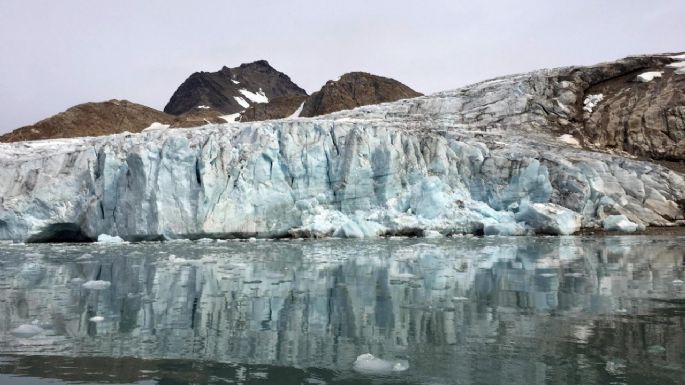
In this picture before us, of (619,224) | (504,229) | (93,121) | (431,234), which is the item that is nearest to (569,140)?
(619,224)

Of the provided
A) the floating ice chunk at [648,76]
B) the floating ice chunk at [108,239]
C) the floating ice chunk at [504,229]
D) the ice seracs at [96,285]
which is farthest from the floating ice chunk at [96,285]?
the floating ice chunk at [648,76]

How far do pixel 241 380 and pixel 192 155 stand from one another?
Answer: 716 inches

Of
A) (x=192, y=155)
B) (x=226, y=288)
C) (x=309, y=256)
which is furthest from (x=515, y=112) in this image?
(x=226, y=288)

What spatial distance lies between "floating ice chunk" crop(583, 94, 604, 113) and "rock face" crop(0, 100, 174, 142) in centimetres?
3904

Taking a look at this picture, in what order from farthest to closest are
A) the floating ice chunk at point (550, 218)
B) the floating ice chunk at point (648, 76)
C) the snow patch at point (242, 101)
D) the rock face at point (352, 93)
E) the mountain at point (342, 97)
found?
the snow patch at point (242, 101) < the mountain at point (342, 97) < the rock face at point (352, 93) < the floating ice chunk at point (648, 76) < the floating ice chunk at point (550, 218)

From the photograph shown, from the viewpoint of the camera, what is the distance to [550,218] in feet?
60.3

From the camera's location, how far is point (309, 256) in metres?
12.7

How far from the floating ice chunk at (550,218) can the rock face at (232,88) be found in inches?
2635

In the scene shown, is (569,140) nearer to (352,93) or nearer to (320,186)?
(320,186)

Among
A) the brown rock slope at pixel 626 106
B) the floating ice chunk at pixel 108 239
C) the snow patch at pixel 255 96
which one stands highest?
the snow patch at pixel 255 96

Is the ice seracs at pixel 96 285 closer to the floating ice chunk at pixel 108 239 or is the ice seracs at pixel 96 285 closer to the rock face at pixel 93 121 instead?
the floating ice chunk at pixel 108 239

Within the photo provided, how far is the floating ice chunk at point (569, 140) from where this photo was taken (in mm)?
23664

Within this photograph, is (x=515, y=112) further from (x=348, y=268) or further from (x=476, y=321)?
(x=476, y=321)

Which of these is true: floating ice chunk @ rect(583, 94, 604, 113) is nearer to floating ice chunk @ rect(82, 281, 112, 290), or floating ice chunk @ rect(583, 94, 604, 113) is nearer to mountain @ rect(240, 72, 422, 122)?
floating ice chunk @ rect(82, 281, 112, 290)
